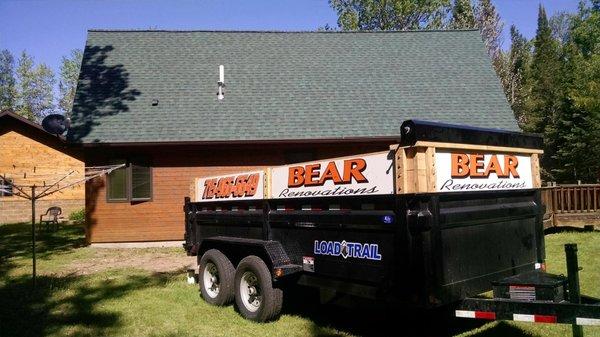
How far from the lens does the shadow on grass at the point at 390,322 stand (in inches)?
207

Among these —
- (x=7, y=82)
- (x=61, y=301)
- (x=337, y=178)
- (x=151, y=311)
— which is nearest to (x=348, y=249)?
(x=337, y=178)

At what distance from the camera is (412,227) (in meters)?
4.41

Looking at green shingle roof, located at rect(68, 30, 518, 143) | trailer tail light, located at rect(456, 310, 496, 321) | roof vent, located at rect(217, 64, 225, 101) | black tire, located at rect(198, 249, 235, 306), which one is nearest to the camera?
trailer tail light, located at rect(456, 310, 496, 321)

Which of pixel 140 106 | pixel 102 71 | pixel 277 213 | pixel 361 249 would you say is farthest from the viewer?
pixel 102 71

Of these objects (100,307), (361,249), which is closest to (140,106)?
(100,307)

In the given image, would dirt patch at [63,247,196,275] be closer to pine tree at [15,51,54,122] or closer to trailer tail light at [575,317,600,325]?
trailer tail light at [575,317,600,325]

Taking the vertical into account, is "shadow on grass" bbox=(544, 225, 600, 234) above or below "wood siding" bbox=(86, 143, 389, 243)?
below

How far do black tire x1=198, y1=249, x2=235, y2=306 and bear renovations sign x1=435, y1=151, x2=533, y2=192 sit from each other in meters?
3.66

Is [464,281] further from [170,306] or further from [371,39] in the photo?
[371,39]

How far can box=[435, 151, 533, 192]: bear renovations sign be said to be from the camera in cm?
461

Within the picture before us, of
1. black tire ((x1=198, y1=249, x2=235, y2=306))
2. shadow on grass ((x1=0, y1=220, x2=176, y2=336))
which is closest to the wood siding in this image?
shadow on grass ((x1=0, y1=220, x2=176, y2=336))

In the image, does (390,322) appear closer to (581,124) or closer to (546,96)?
(581,124)

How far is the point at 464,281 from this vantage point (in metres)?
4.71

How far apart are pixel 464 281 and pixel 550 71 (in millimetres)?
56772
